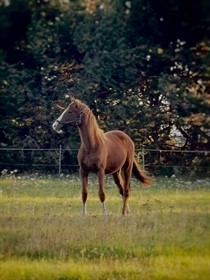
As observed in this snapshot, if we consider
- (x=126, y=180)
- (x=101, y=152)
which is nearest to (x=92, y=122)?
(x=101, y=152)

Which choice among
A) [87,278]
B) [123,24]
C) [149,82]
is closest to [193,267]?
[87,278]

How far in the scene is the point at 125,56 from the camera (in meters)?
6.43

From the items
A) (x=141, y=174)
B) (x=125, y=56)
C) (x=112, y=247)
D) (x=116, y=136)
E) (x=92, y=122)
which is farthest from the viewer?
(x=141, y=174)

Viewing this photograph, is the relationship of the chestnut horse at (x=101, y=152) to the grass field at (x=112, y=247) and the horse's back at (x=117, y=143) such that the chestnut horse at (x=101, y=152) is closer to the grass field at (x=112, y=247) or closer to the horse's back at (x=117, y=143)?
the horse's back at (x=117, y=143)

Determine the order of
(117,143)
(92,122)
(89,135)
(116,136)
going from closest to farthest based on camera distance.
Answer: (92,122)
(89,135)
(116,136)
(117,143)

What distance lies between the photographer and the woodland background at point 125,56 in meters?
6.08

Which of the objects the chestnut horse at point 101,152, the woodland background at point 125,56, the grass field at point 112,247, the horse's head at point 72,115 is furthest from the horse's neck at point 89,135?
the woodland background at point 125,56

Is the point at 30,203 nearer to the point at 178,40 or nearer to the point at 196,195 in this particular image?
the point at 196,195

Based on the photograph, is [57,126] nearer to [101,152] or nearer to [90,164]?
[90,164]

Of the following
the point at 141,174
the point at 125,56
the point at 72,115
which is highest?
the point at 125,56

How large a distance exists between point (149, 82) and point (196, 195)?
2.18 metres

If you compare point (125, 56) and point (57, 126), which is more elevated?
point (125, 56)

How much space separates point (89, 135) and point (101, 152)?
0.50 metres

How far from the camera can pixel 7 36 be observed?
246 inches
